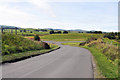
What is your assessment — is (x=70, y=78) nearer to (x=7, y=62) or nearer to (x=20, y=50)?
(x=7, y=62)

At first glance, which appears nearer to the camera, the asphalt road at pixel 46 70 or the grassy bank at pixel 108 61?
the asphalt road at pixel 46 70

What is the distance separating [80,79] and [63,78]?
34.6 inches

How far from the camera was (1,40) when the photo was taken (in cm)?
2470

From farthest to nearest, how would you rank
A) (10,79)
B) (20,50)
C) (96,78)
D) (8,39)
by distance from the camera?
1. (8,39)
2. (20,50)
3. (96,78)
4. (10,79)

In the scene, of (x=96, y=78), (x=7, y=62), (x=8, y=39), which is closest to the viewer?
(x=96, y=78)

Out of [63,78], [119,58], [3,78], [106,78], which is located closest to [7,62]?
[3,78]

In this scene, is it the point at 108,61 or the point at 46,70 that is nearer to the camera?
the point at 46,70

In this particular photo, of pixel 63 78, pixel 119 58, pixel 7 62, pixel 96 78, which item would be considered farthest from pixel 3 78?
pixel 119 58

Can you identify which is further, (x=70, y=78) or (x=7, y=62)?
(x=7, y=62)

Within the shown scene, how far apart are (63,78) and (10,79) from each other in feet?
8.68

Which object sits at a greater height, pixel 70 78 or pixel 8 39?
pixel 8 39

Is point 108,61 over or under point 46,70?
under

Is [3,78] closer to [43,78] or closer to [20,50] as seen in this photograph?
[43,78]

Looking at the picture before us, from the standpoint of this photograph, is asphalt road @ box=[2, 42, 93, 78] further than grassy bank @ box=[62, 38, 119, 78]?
No
